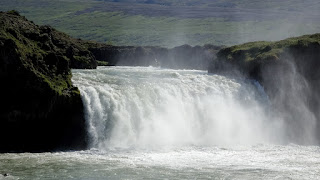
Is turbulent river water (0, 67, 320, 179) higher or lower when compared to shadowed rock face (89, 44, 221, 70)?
lower

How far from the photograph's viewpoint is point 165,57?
120 meters

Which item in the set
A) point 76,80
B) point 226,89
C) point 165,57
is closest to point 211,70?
point 226,89

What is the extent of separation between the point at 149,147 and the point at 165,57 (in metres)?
76.5

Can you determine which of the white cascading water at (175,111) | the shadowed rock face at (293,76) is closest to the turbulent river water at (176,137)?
the white cascading water at (175,111)

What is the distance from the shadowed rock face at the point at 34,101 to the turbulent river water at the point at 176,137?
1833mm

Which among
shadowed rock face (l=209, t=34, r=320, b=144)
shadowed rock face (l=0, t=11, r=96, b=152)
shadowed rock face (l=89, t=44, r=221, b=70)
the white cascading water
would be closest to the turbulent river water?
the white cascading water

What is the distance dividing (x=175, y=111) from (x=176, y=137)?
3528 mm

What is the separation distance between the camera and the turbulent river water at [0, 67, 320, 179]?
3525 cm

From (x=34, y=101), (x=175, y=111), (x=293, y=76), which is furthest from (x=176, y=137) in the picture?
(x=293, y=76)

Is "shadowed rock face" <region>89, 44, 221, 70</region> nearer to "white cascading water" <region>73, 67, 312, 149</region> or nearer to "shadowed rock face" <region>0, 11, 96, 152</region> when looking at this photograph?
"white cascading water" <region>73, 67, 312, 149</region>

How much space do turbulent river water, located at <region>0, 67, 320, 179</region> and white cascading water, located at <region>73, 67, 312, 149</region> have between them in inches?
4.0

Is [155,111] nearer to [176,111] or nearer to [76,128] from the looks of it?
[176,111]

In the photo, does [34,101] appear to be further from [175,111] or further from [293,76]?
[293,76]

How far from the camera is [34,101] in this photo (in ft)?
139
